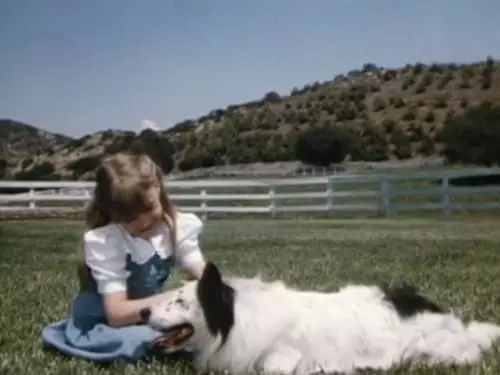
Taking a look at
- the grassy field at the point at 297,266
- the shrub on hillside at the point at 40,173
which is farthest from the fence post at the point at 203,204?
the grassy field at the point at 297,266

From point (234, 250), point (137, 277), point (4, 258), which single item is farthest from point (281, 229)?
point (137, 277)

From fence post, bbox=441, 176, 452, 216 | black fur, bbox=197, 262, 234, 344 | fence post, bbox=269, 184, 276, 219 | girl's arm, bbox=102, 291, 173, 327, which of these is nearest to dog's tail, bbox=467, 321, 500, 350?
black fur, bbox=197, 262, 234, 344

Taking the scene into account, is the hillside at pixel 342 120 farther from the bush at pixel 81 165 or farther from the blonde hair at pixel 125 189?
the blonde hair at pixel 125 189

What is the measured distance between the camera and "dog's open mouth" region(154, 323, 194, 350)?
386cm

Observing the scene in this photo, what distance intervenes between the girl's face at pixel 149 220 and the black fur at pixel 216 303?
0.52m

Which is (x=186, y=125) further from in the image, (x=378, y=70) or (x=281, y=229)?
(x=378, y=70)

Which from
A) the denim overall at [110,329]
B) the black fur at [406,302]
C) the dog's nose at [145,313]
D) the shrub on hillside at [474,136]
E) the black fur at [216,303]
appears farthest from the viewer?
the shrub on hillside at [474,136]

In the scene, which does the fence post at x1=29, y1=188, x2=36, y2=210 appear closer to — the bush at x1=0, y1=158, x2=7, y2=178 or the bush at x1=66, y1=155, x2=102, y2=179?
the bush at x1=0, y1=158, x2=7, y2=178

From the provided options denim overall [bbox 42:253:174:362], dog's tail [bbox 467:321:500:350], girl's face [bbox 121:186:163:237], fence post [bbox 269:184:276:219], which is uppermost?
girl's face [bbox 121:186:163:237]

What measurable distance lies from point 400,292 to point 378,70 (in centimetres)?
1999

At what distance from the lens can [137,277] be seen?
4328mm

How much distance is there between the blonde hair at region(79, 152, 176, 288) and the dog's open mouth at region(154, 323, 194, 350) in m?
0.48

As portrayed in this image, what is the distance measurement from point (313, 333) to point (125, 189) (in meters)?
0.93

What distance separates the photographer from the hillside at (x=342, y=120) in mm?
18250
